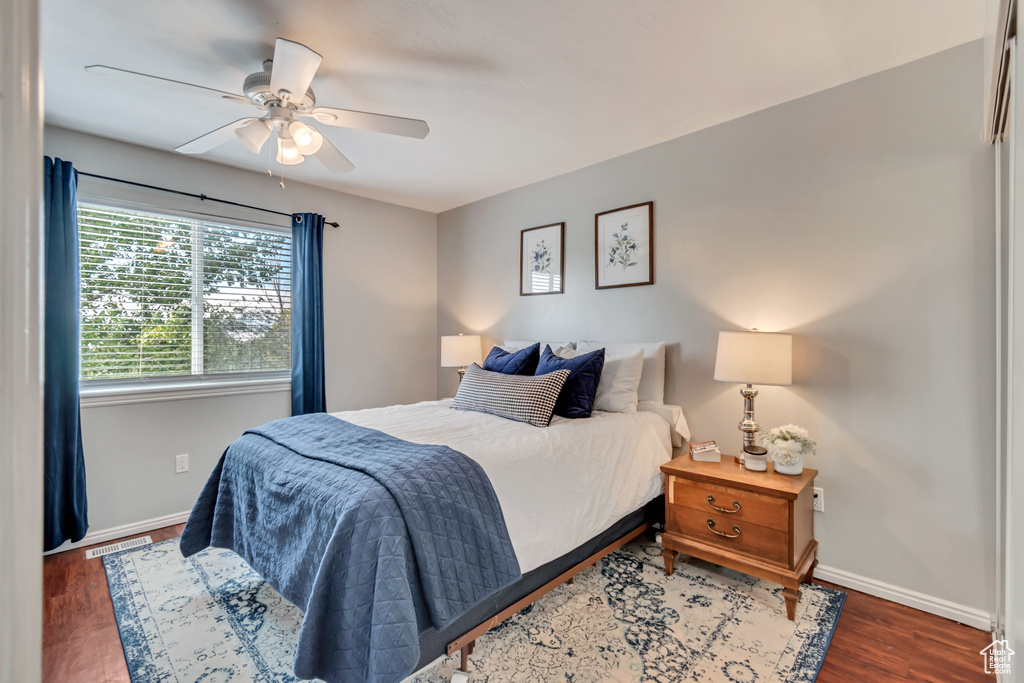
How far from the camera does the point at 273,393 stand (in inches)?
142

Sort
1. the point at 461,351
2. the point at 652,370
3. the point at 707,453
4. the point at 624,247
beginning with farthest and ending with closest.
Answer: the point at 461,351, the point at 624,247, the point at 652,370, the point at 707,453

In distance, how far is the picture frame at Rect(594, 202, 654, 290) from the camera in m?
3.07

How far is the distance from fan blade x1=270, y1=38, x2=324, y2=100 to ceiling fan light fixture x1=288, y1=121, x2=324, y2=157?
5.4 inches

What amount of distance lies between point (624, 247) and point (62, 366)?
347 centimetres

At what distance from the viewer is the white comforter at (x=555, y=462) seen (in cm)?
187

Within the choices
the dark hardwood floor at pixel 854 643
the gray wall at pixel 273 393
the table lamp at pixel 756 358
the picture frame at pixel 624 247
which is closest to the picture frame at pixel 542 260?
the picture frame at pixel 624 247

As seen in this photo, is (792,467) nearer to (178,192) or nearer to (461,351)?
(461,351)

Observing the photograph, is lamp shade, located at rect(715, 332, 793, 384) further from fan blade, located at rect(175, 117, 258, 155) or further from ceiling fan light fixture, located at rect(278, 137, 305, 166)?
fan blade, located at rect(175, 117, 258, 155)

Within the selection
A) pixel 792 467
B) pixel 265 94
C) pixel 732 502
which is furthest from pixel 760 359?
pixel 265 94

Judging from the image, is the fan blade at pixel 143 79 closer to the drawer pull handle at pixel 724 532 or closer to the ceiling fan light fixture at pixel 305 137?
A: the ceiling fan light fixture at pixel 305 137

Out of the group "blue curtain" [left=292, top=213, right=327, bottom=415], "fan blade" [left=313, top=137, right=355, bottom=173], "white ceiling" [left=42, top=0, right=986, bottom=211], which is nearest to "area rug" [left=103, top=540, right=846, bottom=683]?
"blue curtain" [left=292, top=213, right=327, bottom=415]

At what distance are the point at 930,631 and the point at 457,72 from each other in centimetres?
323

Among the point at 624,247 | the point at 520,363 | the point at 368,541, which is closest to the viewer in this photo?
the point at 368,541

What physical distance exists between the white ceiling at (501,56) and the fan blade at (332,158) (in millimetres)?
336
